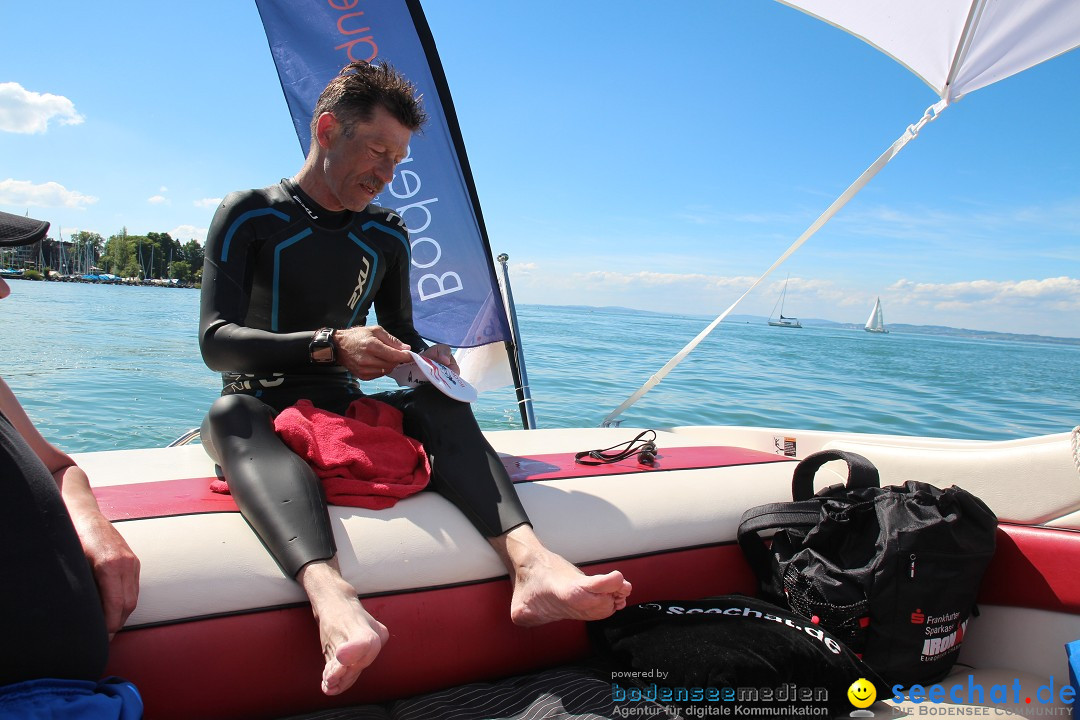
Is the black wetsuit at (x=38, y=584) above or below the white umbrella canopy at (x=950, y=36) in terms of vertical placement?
below

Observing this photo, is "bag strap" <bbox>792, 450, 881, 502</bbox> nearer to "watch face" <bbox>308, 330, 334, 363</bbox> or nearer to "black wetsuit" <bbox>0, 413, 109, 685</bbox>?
"watch face" <bbox>308, 330, 334, 363</bbox>

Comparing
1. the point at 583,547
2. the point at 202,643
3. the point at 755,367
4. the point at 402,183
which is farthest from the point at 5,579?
the point at 755,367

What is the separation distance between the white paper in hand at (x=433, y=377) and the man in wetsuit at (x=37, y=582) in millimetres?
710

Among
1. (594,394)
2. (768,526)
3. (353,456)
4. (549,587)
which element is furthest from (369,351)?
(594,394)

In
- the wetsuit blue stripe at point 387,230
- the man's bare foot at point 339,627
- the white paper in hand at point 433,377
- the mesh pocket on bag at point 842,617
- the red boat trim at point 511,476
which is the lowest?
the mesh pocket on bag at point 842,617

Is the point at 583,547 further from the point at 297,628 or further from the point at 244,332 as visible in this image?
the point at 244,332

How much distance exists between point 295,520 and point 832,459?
1336mm

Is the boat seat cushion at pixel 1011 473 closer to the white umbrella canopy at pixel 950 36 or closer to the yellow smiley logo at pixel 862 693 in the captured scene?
the yellow smiley logo at pixel 862 693

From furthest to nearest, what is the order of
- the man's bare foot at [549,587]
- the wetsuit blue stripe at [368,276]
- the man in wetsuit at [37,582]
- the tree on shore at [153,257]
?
the tree on shore at [153,257]
the wetsuit blue stripe at [368,276]
the man's bare foot at [549,587]
the man in wetsuit at [37,582]

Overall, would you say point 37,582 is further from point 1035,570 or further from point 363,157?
point 1035,570

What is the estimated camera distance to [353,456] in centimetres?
148

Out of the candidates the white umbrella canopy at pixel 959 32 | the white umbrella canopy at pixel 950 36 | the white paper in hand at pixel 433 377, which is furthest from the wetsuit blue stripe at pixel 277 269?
the white umbrella canopy at pixel 959 32

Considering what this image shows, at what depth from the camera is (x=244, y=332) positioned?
154 centimetres

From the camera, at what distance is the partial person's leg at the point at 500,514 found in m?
1.27
